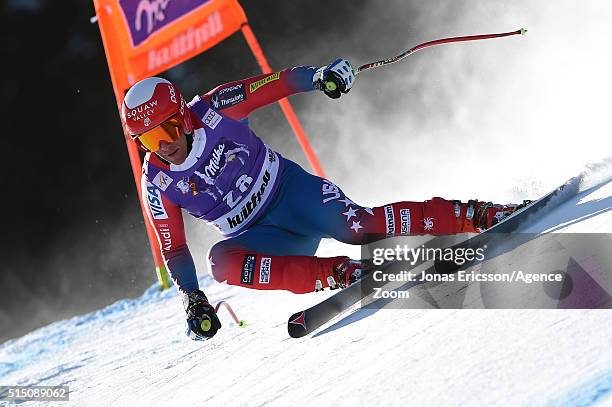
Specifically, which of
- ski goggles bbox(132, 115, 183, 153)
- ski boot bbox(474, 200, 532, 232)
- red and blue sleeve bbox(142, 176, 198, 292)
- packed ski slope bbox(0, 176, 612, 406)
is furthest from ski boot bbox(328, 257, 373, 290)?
ski goggles bbox(132, 115, 183, 153)

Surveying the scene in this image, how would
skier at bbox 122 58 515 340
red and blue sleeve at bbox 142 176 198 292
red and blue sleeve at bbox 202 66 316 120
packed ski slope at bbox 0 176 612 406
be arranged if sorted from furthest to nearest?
red and blue sleeve at bbox 202 66 316 120, red and blue sleeve at bbox 142 176 198 292, skier at bbox 122 58 515 340, packed ski slope at bbox 0 176 612 406

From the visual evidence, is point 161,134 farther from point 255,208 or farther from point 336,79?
point 336,79

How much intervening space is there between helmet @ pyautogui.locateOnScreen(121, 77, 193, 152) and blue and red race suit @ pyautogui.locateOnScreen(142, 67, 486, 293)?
130 mm

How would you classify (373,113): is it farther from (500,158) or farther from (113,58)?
(113,58)

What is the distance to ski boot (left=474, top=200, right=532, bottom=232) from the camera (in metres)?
3.15

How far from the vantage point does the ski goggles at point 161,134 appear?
328cm

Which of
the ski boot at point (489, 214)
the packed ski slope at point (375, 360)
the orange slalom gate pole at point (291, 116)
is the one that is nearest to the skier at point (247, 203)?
the ski boot at point (489, 214)

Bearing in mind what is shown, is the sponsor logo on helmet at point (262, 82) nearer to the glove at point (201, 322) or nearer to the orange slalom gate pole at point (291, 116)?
the glove at point (201, 322)

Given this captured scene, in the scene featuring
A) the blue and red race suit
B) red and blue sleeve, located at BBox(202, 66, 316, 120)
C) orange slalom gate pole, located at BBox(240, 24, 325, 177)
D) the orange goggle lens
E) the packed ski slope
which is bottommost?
the packed ski slope

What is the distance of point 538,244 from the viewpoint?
2.61 meters

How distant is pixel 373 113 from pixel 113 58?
2964 mm

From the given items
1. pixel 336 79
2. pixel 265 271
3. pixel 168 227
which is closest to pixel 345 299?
pixel 265 271

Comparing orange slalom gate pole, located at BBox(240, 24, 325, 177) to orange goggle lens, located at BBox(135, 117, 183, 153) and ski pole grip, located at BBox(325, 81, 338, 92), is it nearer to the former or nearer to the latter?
ski pole grip, located at BBox(325, 81, 338, 92)

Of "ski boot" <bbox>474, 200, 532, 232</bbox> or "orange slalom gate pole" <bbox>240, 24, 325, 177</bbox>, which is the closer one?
"ski boot" <bbox>474, 200, 532, 232</bbox>
